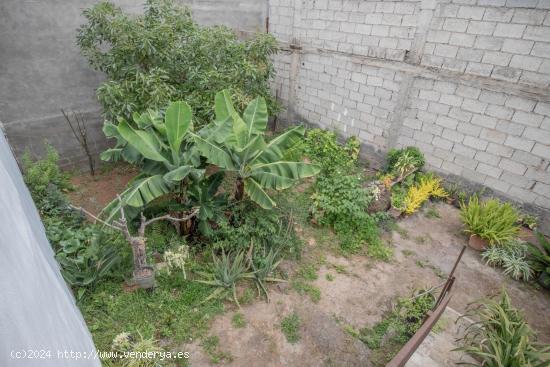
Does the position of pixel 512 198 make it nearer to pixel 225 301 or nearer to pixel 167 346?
pixel 225 301

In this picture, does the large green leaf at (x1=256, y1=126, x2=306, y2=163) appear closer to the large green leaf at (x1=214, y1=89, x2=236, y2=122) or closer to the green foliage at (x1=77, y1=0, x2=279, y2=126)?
the large green leaf at (x1=214, y1=89, x2=236, y2=122)

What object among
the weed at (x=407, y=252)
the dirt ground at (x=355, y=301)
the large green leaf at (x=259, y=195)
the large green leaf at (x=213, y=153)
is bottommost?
the dirt ground at (x=355, y=301)

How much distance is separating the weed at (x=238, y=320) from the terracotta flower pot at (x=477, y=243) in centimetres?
446

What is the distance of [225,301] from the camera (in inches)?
171

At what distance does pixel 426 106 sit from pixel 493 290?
379 centimetres

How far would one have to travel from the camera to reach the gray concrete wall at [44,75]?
5508 millimetres

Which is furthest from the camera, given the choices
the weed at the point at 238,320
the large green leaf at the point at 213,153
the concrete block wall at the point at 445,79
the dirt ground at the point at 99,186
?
the dirt ground at the point at 99,186

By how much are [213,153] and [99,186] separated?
407cm

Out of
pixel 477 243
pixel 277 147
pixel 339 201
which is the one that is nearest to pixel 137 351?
pixel 277 147

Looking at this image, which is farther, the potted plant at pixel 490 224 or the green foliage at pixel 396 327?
the potted plant at pixel 490 224

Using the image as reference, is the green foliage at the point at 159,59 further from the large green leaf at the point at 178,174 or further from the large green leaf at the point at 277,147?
the large green leaf at the point at 178,174

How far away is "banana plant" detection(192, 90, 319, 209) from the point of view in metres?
4.29

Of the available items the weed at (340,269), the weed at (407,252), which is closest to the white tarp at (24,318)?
the weed at (340,269)

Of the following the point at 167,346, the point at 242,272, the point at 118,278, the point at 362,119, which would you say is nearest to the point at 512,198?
the point at 362,119
